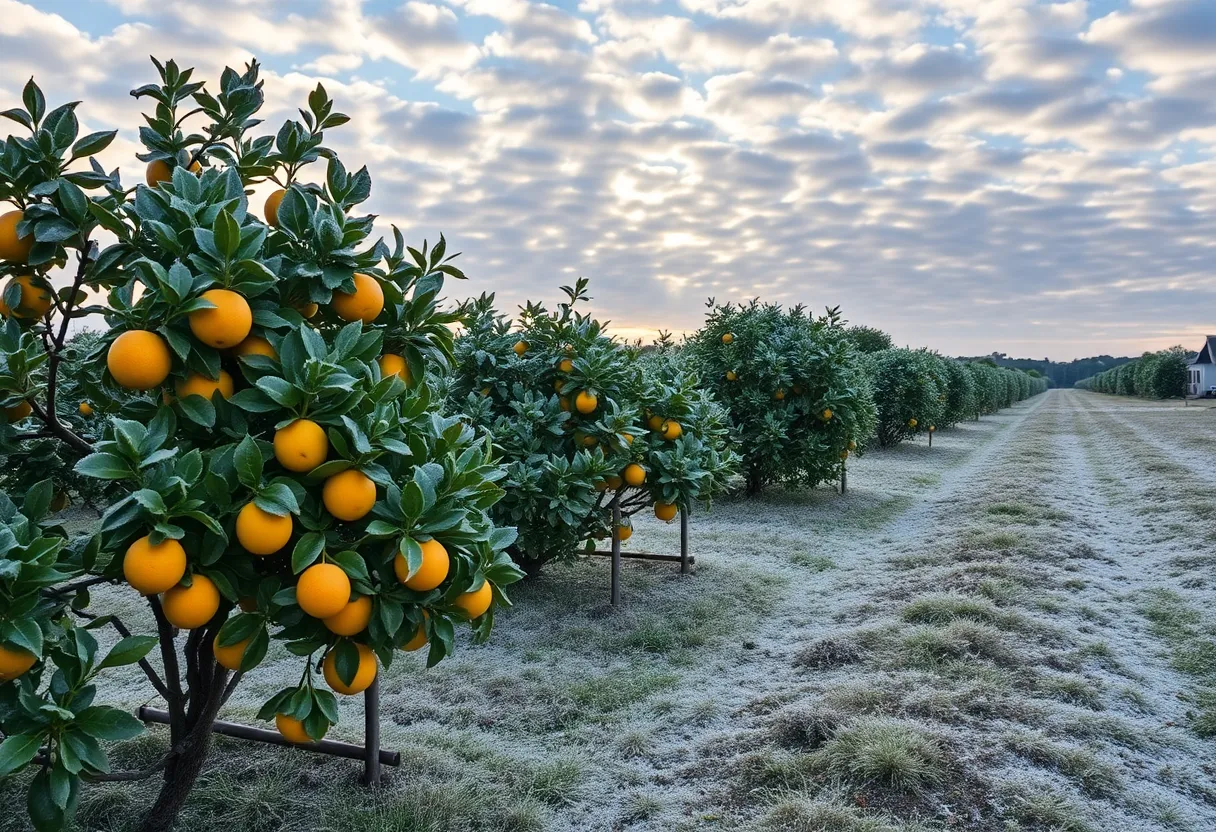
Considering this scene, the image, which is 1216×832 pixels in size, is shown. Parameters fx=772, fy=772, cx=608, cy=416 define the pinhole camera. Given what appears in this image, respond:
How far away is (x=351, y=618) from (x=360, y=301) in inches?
34.0

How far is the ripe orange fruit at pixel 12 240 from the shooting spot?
206 centimetres

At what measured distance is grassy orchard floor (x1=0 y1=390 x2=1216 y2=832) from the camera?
3033 millimetres

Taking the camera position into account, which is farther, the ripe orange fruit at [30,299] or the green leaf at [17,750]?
the ripe orange fruit at [30,299]

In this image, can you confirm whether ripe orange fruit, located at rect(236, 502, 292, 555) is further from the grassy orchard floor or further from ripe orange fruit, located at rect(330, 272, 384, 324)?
the grassy orchard floor

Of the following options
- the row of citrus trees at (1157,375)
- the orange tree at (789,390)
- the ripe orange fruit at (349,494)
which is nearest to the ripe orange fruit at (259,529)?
the ripe orange fruit at (349,494)

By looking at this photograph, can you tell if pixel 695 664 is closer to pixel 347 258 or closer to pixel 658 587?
pixel 658 587

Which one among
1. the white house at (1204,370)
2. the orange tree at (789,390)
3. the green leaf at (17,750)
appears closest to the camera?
the green leaf at (17,750)

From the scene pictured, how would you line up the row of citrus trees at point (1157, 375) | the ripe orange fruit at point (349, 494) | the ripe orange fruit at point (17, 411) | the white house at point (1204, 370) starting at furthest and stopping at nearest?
the white house at point (1204, 370), the row of citrus trees at point (1157, 375), the ripe orange fruit at point (17, 411), the ripe orange fruit at point (349, 494)

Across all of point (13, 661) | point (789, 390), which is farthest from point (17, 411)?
point (789, 390)

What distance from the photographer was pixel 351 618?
196cm

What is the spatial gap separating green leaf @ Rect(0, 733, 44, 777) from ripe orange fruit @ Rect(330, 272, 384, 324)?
4.09 feet

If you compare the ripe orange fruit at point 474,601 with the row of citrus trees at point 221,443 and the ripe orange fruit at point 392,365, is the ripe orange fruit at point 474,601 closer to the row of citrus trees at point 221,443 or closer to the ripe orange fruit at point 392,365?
the row of citrus trees at point 221,443

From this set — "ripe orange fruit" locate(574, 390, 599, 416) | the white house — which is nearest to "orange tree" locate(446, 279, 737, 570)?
"ripe orange fruit" locate(574, 390, 599, 416)

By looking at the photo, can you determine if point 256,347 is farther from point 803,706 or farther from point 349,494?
point 803,706
